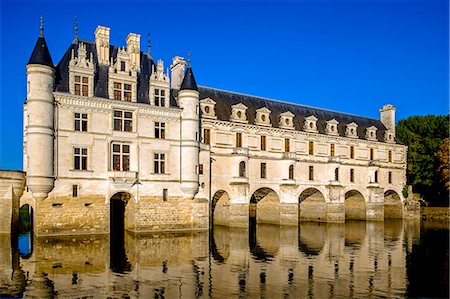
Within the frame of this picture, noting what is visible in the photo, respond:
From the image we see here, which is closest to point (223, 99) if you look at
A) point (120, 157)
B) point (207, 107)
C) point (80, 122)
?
point (207, 107)

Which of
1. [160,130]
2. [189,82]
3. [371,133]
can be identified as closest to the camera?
[160,130]

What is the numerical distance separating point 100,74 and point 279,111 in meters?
18.8

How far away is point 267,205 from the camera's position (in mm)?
41281

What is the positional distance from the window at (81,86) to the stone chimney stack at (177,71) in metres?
9.70

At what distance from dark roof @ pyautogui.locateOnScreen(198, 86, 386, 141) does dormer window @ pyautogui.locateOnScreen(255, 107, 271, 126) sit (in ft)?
1.81

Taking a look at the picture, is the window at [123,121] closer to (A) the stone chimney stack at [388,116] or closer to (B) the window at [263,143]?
(B) the window at [263,143]

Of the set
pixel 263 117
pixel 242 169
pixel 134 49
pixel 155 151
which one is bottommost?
pixel 242 169

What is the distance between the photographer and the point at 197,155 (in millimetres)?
33438

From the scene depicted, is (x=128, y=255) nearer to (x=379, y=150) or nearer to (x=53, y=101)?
(x=53, y=101)

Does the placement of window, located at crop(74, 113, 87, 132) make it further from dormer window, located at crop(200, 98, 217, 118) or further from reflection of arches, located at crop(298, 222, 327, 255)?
reflection of arches, located at crop(298, 222, 327, 255)

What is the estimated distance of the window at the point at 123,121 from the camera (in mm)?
30562

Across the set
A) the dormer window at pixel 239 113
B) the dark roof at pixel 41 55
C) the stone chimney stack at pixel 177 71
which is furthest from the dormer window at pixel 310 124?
the dark roof at pixel 41 55

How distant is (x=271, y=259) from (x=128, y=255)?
23.5 ft

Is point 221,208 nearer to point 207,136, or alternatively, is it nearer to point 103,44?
point 207,136
